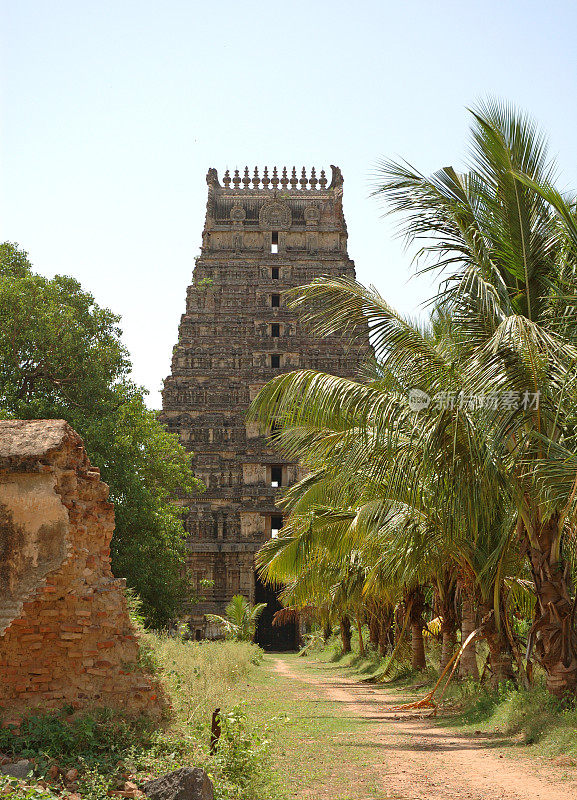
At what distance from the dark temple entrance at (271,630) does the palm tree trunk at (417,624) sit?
2146cm

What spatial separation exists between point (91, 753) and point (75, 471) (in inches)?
107

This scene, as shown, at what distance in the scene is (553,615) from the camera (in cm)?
999

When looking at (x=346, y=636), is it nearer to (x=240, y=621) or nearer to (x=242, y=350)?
(x=240, y=621)

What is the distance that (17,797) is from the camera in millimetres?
5484

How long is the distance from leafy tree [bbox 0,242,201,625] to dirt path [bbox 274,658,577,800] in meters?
9.34

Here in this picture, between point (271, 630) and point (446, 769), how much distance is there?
33800 millimetres

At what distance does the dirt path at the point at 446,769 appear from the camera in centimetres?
764

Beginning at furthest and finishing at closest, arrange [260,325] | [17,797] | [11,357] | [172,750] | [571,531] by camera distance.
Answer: [260,325] < [11,357] < [571,531] < [172,750] < [17,797]

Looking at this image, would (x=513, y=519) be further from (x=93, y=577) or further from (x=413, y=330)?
(x=93, y=577)

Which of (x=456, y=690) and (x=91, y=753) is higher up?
(x=91, y=753)

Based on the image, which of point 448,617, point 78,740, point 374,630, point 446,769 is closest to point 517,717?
point 446,769

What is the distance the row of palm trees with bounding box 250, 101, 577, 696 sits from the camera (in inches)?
359

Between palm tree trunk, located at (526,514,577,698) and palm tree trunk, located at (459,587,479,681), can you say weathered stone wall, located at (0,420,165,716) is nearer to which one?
palm tree trunk, located at (526,514,577,698)

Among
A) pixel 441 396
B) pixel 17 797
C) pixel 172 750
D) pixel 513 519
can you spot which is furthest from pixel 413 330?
pixel 17 797
